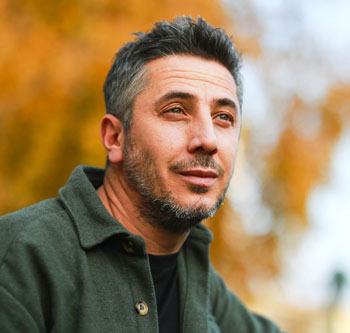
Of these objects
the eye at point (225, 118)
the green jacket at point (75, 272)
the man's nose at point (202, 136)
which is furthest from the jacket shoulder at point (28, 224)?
the eye at point (225, 118)

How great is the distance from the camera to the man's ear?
2.16m

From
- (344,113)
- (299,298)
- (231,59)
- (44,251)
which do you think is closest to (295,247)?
(344,113)

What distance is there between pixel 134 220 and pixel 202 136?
50 centimetres

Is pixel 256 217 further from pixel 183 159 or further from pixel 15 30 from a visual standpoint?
pixel 183 159

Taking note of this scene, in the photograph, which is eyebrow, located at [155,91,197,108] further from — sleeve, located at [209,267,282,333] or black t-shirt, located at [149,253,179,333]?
sleeve, located at [209,267,282,333]

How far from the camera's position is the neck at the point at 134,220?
209 centimetres

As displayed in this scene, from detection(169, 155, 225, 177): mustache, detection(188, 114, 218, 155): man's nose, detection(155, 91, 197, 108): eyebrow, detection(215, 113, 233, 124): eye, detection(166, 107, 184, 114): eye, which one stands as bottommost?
detection(169, 155, 225, 177): mustache

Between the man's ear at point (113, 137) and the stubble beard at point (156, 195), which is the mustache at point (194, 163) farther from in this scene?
the man's ear at point (113, 137)

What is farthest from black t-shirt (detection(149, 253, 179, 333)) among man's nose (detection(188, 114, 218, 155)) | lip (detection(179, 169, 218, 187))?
man's nose (detection(188, 114, 218, 155))

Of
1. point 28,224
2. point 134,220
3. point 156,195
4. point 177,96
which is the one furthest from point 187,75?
point 28,224

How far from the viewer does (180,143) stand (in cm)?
196

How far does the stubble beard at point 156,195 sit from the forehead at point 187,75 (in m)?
0.29

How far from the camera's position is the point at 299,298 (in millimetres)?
8539

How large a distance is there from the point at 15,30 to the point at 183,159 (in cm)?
319
